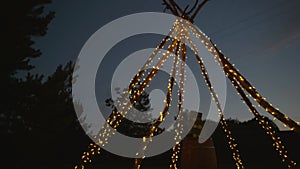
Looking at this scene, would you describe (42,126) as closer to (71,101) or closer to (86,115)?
(71,101)

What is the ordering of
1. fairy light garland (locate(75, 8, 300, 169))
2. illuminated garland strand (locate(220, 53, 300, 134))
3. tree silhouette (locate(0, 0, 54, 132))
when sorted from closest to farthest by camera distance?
illuminated garland strand (locate(220, 53, 300, 134)), fairy light garland (locate(75, 8, 300, 169)), tree silhouette (locate(0, 0, 54, 132))

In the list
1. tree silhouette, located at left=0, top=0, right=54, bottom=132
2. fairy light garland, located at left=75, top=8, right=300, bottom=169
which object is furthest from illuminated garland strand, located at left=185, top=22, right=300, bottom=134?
tree silhouette, located at left=0, top=0, right=54, bottom=132

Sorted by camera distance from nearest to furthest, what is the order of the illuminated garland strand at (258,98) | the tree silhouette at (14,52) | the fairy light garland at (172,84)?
the illuminated garland strand at (258,98)
the fairy light garland at (172,84)
the tree silhouette at (14,52)

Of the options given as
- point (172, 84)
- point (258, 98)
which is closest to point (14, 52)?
point (172, 84)

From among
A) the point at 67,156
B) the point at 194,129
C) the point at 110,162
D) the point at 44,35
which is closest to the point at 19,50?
the point at 44,35

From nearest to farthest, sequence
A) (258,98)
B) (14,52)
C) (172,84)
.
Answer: (258,98)
(172,84)
(14,52)

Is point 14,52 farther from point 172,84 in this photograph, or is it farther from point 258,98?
point 258,98

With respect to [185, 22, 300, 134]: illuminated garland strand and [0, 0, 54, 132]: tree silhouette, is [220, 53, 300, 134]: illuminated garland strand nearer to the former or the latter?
[185, 22, 300, 134]: illuminated garland strand

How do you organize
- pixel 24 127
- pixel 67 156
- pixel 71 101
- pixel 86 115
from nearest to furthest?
pixel 24 127, pixel 67 156, pixel 71 101, pixel 86 115

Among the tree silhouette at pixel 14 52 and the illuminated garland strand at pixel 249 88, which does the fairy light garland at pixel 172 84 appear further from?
the tree silhouette at pixel 14 52

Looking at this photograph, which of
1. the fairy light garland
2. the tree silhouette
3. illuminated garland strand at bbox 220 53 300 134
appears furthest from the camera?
the tree silhouette

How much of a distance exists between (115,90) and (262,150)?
7.89 meters

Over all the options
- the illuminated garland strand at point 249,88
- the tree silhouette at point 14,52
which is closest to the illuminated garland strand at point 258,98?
the illuminated garland strand at point 249,88

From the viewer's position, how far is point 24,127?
7676 millimetres
